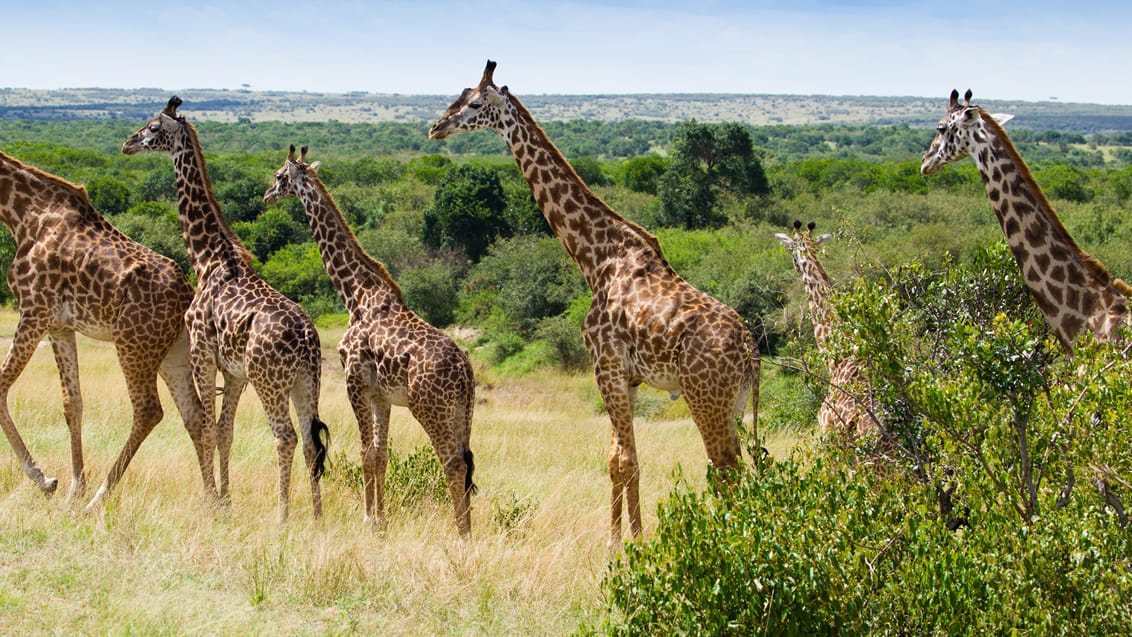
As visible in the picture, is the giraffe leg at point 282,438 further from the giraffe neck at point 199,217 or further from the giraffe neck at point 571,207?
the giraffe neck at point 571,207

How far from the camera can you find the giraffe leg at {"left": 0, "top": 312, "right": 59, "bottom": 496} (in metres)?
7.72

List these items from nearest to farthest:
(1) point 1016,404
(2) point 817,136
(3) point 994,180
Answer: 1. (1) point 1016,404
2. (3) point 994,180
3. (2) point 817,136

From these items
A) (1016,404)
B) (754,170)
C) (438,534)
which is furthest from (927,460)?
(754,170)

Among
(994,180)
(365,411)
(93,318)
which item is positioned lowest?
(365,411)

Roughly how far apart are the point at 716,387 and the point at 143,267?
442 cm

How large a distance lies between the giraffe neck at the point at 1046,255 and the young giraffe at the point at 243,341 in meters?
4.57

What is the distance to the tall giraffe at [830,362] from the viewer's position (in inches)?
257

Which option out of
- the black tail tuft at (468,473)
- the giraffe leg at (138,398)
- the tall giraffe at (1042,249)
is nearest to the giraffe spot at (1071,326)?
the tall giraffe at (1042,249)

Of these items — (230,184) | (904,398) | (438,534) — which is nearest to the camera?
(904,398)

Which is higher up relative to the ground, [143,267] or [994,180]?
[994,180]

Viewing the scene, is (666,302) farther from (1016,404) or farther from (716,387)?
(1016,404)

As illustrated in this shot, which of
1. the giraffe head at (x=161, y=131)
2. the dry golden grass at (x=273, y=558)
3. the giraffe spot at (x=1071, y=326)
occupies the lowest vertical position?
the dry golden grass at (x=273, y=558)

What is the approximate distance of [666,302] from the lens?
6.68 meters

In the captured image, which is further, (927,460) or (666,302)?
(666,302)
